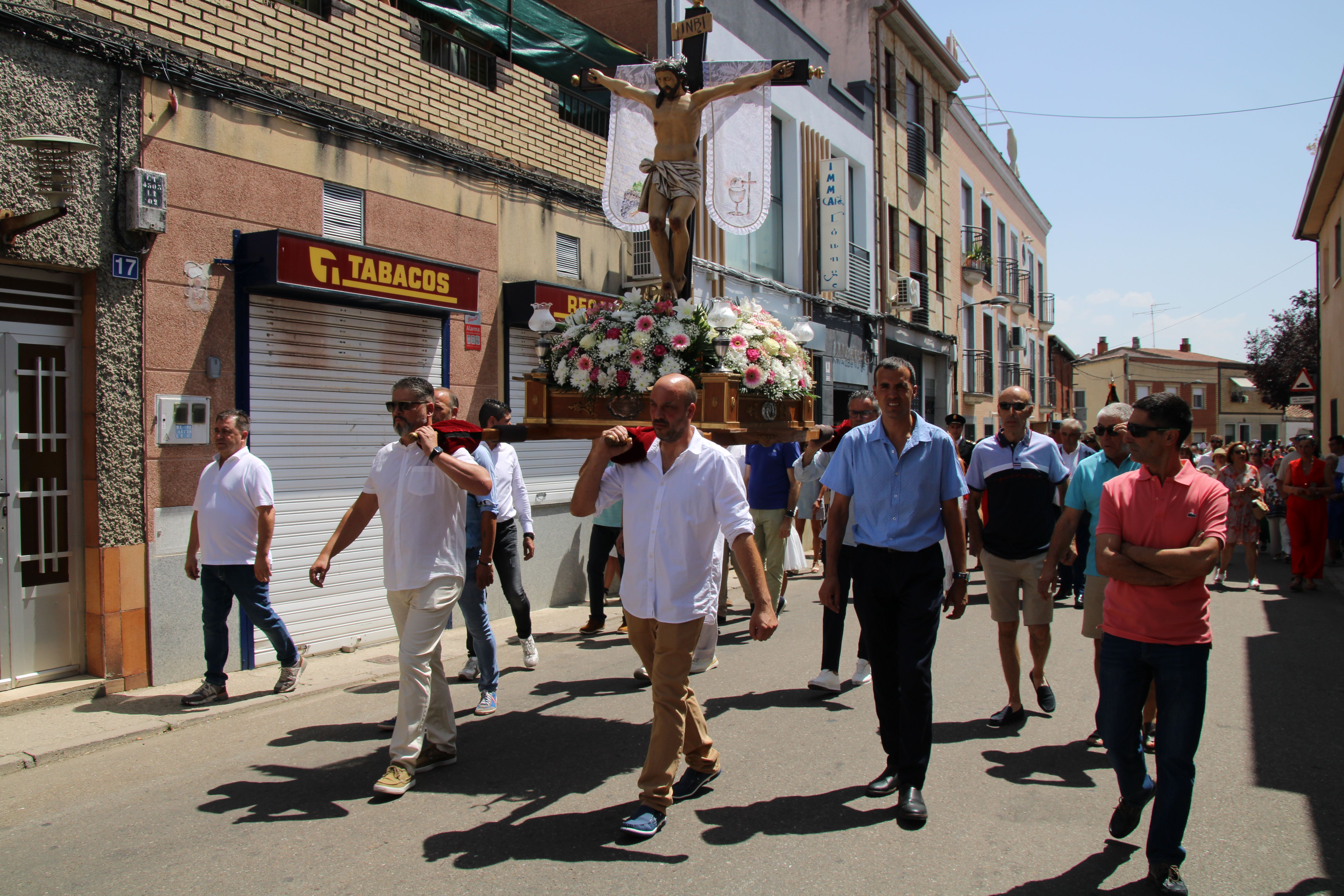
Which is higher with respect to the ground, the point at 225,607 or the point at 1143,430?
the point at 1143,430

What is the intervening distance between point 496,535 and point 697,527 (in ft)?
10.2

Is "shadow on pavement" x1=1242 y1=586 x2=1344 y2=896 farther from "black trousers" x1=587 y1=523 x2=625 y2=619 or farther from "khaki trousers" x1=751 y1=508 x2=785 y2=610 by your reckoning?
"black trousers" x1=587 y1=523 x2=625 y2=619

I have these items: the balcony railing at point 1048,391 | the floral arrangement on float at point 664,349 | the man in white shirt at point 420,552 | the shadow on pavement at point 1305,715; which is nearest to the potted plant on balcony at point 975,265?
the balcony railing at point 1048,391

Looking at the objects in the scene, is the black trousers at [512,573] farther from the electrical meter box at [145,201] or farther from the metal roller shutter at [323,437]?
the electrical meter box at [145,201]

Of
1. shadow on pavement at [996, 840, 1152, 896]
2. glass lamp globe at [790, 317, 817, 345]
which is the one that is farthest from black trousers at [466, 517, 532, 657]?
shadow on pavement at [996, 840, 1152, 896]

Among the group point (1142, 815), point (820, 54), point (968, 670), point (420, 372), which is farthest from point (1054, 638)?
point (820, 54)

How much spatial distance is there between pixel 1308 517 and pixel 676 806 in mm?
10588

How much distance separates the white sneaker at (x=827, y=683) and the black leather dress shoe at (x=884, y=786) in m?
1.62

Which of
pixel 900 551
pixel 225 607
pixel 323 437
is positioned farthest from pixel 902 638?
pixel 323 437

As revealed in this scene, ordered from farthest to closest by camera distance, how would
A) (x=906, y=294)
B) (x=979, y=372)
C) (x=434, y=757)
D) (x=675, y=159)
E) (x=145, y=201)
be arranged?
(x=979, y=372) < (x=906, y=294) < (x=145, y=201) < (x=675, y=159) < (x=434, y=757)

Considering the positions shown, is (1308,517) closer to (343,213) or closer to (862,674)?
(862,674)

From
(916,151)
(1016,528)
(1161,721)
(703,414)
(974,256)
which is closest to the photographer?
(1161,721)

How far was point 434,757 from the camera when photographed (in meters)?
4.85

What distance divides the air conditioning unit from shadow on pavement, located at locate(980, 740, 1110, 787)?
656 inches
